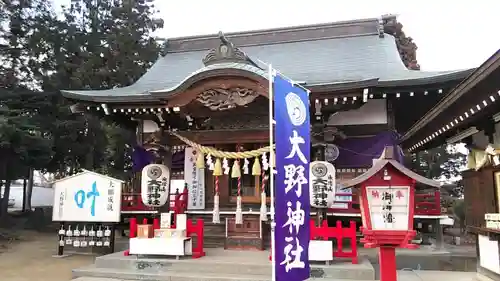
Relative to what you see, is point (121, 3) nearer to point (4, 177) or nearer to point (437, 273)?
point (4, 177)

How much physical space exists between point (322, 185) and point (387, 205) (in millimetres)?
3360

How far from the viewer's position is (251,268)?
7.16 m

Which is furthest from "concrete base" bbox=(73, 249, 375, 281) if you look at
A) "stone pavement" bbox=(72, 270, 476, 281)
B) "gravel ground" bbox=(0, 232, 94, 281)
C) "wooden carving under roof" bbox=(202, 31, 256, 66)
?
"wooden carving under roof" bbox=(202, 31, 256, 66)

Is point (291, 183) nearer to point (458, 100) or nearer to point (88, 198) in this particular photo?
point (458, 100)

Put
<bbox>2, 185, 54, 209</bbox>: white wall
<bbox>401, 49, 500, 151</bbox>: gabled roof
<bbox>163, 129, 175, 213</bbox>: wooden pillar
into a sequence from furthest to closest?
<bbox>2, 185, 54, 209</bbox>: white wall → <bbox>163, 129, 175, 213</bbox>: wooden pillar → <bbox>401, 49, 500, 151</bbox>: gabled roof

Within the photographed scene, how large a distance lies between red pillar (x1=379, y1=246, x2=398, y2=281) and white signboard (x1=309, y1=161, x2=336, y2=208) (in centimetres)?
331

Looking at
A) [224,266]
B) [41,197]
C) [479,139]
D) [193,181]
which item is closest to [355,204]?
[479,139]

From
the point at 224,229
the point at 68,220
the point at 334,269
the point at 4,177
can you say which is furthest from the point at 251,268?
the point at 4,177

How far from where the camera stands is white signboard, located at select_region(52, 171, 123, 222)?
30.7 ft

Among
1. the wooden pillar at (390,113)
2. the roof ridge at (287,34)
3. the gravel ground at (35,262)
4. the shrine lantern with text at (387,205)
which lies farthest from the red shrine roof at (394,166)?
the roof ridge at (287,34)

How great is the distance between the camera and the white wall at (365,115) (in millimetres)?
9641

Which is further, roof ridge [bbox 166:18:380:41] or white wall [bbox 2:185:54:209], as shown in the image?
white wall [bbox 2:185:54:209]

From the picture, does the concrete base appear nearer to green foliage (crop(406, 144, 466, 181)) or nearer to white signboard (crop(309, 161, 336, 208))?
white signboard (crop(309, 161, 336, 208))

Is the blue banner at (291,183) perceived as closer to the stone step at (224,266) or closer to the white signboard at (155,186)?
the stone step at (224,266)
